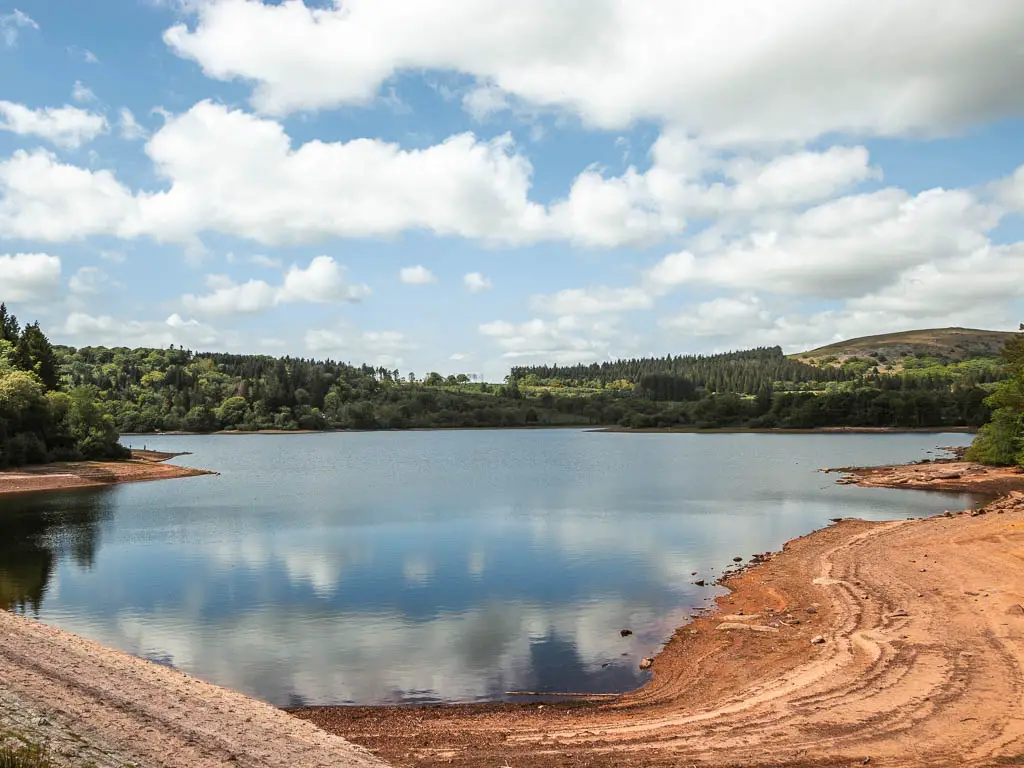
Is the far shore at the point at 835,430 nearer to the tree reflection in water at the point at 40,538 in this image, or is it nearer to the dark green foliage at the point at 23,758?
the tree reflection in water at the point at 40,538

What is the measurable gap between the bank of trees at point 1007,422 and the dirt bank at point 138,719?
59.5 meters

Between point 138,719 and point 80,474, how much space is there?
2689 inches

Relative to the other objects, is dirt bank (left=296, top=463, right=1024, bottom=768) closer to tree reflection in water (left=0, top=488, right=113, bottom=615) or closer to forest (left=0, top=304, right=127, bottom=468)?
tree reflection in water (left=0, top=488, right=113, bottom=615)

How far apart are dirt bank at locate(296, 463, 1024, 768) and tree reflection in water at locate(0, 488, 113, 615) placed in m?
18.0

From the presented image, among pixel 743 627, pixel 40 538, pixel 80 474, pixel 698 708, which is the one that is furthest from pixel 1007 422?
pixel 80 474

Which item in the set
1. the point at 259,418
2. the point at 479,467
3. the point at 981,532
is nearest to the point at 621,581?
the point at 981,532

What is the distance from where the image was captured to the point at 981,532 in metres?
31.3

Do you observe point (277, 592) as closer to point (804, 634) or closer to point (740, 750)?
point (804, 634)

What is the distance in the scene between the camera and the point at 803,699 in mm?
13883

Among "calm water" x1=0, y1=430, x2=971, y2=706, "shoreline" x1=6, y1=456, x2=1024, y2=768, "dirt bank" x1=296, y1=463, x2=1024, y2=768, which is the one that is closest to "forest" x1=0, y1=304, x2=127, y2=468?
"calm water" x1=0, y1=430, x2=971, y2=706

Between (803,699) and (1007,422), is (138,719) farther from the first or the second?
(1007,422)

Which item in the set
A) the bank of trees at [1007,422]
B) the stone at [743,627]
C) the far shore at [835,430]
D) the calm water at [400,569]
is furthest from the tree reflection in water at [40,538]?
the far shore at [835,430]

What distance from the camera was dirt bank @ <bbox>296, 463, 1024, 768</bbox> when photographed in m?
11.3

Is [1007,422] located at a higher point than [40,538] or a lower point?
higher
